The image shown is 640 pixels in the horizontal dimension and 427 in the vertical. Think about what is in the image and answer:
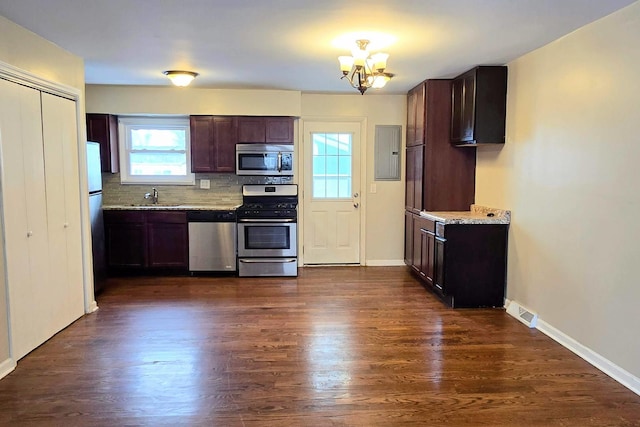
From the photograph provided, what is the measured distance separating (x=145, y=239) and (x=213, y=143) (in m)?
1.49

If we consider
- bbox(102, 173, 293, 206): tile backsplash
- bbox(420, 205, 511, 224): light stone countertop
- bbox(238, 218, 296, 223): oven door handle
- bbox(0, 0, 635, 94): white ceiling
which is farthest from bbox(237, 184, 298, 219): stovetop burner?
bbox(420, 205, 511, 224): light stone countertop

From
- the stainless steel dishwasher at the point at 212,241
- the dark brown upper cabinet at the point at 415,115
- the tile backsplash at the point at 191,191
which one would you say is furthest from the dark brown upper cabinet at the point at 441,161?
the stainless steel dishwasher at the point at 212,241

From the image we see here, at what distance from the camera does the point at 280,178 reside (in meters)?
6.09

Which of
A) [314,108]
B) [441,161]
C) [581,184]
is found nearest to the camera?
[581,184]

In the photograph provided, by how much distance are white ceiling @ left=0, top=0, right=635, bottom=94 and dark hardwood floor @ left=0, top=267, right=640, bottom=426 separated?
2.36 m

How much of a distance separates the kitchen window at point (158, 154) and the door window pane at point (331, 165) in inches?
67.5

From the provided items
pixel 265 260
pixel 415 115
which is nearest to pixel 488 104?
pixel 415 115

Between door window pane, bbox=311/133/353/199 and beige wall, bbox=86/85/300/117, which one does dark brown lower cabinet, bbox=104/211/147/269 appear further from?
door window pane, bbox=311/133/353/199

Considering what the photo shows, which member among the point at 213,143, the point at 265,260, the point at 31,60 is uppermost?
the point at 31,60

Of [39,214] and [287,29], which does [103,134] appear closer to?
[39,214]

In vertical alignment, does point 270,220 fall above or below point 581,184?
below

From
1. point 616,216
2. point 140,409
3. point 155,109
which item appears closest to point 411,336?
point 616,216

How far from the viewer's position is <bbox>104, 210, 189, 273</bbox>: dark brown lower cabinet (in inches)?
217

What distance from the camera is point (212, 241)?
5.56 m
